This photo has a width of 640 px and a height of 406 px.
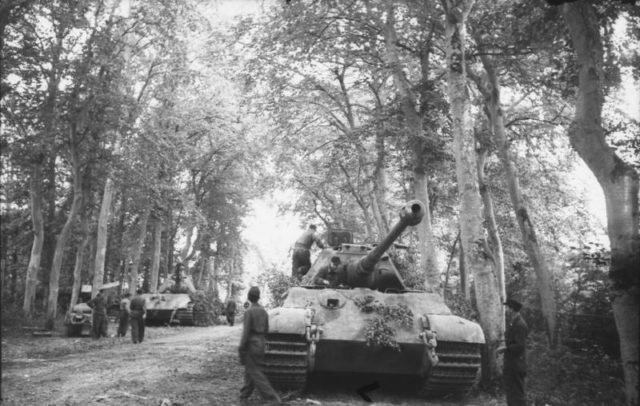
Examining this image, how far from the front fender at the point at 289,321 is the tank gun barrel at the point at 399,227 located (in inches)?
69.4

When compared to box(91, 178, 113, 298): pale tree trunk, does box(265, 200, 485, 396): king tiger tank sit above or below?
below

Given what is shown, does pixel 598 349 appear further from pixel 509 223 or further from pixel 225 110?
pixel 225 110

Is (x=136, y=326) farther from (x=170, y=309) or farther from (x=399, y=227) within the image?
(x=399, y=227)

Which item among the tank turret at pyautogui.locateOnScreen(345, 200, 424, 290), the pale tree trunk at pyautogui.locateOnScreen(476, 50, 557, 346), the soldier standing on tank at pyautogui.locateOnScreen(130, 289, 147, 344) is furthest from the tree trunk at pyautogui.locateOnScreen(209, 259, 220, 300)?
the tank turret at pyautogui.locateOnScreen(345, 200, 424, 290)

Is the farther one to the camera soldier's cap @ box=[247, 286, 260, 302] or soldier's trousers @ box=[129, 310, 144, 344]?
soldier's trousers @ box=[129, 310, 144, 344]

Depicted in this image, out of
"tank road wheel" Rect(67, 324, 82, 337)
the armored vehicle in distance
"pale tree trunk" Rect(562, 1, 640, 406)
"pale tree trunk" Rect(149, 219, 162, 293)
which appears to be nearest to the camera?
"pale tree trunk" Rect(562, 1, 640, 406)

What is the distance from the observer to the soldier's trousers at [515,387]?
701cm

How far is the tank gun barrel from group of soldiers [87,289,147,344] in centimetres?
890

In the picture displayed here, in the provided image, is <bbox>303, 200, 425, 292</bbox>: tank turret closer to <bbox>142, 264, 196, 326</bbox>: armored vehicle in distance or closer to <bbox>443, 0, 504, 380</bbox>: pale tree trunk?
<bbox>443, 0, 504, 380</bbox>: pale tree trunk

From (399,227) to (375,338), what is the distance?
174 centimetres

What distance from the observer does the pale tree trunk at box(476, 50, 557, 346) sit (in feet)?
39.2

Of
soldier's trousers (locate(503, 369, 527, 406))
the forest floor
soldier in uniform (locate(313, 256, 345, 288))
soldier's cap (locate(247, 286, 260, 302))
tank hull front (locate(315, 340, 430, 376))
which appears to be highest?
soldier in uniform (locate(313, 256, 345, 288))

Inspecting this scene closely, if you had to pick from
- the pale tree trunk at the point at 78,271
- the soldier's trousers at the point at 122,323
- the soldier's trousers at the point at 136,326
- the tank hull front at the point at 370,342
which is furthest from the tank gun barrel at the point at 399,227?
the pale tree trunk at the point at 78,271

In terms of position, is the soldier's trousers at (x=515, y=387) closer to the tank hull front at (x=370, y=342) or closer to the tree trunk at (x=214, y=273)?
the tank hull front at (x=370, y=342)
